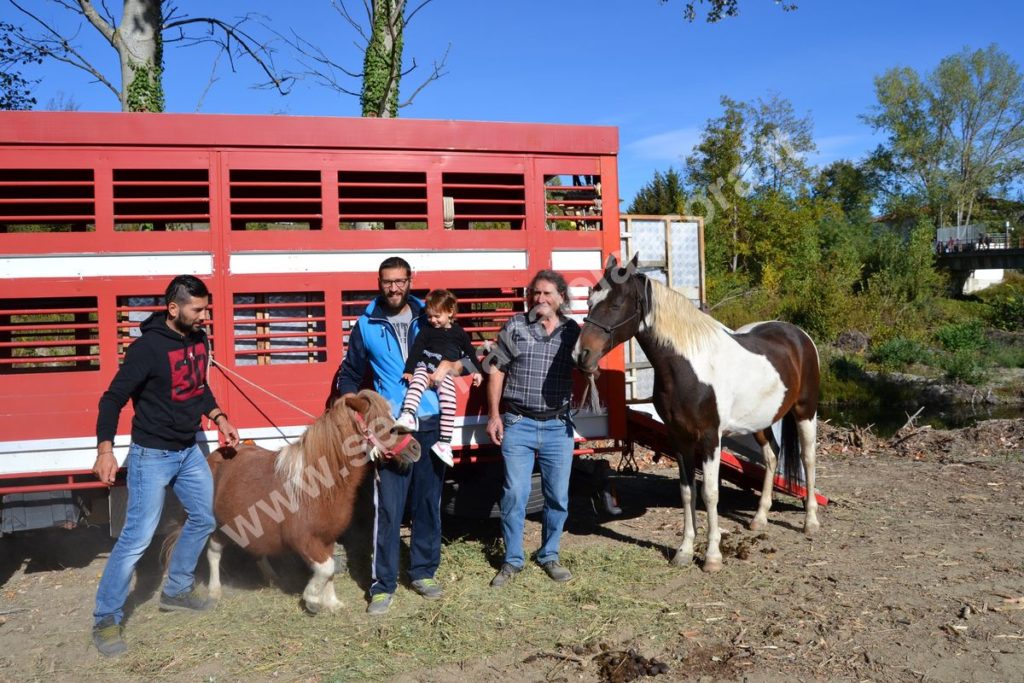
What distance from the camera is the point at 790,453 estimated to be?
6.44 m

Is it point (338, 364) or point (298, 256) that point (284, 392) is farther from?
point (298, 256)

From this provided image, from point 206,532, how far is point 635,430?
3.50 meters

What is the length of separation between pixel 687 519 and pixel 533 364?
1.67 metres

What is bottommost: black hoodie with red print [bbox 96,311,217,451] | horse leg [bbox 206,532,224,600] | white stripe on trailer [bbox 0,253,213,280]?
horse leg [bbox 206,532,224,600]

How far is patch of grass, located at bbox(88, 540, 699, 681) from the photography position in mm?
3701


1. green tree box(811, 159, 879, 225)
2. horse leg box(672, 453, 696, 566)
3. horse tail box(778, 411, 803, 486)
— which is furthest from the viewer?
green tree box(811, 159, 879, 225)

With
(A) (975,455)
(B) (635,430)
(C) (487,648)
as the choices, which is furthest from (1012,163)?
(C) (487,648)

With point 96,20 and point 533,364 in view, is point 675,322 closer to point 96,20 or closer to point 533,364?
point 533,364

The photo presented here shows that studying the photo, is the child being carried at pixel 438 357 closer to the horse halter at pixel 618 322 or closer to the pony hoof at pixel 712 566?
the horse halter at pixel 618 322

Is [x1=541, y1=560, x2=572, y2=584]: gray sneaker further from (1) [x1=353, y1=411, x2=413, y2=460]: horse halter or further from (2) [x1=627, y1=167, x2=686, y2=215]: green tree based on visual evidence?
(2) [x1=627, y1=167, x2=686, y2=215]: green tree

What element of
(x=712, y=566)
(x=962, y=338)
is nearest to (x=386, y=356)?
(x=712, y=566)

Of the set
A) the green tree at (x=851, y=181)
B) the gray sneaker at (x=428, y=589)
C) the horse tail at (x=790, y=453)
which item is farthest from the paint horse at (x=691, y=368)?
the green tree at (x=851, y=181)

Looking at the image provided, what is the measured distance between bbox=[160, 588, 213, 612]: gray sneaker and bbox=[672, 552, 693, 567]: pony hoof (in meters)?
3.05

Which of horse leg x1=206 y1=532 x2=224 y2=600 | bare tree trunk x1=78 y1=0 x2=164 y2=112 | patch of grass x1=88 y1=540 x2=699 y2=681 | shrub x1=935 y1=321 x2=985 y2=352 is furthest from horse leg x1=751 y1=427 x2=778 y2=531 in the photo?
shrub x1=935 y1=321 x2=985 y2=352
